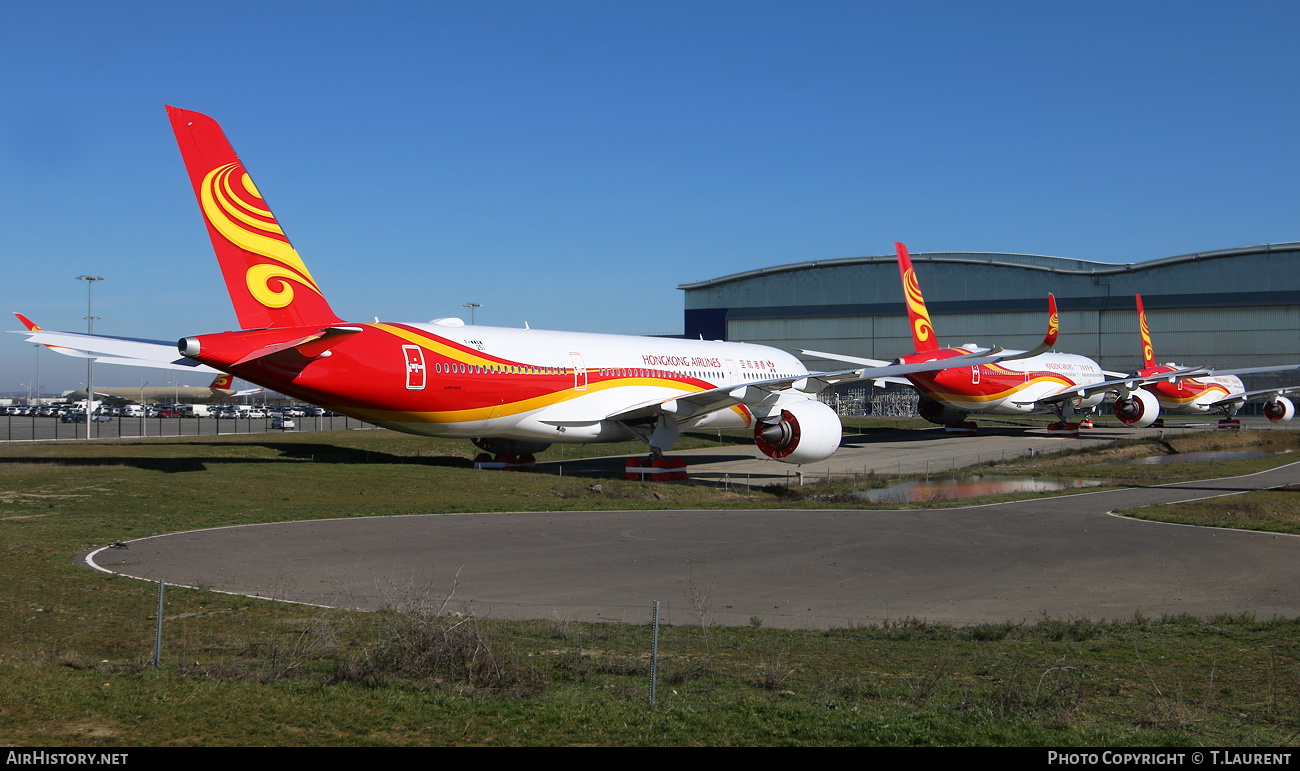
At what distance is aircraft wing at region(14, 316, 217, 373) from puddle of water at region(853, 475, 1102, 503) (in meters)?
17.4

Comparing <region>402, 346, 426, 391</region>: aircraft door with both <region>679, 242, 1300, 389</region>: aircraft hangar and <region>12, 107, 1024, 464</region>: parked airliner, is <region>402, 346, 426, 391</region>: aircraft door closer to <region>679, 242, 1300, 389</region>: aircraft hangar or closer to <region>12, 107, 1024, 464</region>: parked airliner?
<region>12, 107, 1024, 464</region>: parked airliner

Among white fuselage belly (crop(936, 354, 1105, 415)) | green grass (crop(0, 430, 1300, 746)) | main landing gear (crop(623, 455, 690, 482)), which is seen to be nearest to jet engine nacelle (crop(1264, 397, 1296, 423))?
white fuselage belly (crop(936, 354, 1105, 415))

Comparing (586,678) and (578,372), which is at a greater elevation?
(578,372)

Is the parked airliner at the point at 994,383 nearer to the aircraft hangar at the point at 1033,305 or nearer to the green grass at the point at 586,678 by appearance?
the aircraft hangar at the point at 1033,305

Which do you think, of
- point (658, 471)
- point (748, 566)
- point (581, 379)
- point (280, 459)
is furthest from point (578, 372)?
point (748, 566)

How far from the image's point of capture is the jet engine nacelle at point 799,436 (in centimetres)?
2812

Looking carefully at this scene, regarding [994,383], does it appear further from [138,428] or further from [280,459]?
[138,428]

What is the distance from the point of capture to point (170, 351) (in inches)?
925

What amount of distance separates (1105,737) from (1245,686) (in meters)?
2.73

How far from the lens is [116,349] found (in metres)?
22.5

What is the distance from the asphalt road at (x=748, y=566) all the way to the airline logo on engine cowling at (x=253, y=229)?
7.18 metres

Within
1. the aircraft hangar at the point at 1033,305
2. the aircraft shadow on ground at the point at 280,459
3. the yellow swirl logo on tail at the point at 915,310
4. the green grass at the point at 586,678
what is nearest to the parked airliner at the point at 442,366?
the aircraft shadow on ground at the point at 280,459

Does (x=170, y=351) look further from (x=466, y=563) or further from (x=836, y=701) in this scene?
(x=836, y=701)

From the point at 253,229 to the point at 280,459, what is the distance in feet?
29.6
